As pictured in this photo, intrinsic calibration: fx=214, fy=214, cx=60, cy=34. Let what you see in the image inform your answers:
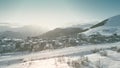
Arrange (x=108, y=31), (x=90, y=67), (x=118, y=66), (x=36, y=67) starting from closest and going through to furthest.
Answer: (x=118, y=66)
(x=90, y=67)
(x=36, y=67)
(x=108, y=31)

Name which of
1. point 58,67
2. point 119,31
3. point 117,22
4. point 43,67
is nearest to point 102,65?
point 58,67

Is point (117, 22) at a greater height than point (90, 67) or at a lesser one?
greater

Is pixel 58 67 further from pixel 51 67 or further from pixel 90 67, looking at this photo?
pixel 90 67

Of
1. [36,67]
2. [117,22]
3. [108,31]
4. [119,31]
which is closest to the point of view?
[36,67]

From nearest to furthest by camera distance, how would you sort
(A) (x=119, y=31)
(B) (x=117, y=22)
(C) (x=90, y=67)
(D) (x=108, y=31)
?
(C) (x=90, y=67), (A) (x=119, y=31), (D) (x=108, y=31), (B) (x=117, y=22)

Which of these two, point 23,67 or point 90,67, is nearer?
point 90,67

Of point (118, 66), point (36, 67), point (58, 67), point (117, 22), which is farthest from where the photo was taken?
point (117, 22)

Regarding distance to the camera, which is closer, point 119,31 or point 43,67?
point 43,67

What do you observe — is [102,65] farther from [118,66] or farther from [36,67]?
[36,67]

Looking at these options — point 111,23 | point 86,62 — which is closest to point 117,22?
point 111,23
